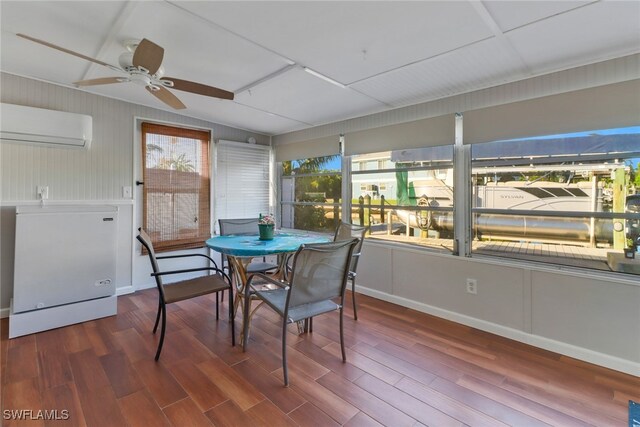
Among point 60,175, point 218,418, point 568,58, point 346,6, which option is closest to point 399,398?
point 218,418

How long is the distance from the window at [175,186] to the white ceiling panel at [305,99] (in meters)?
1.33

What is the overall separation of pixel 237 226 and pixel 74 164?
187 cm

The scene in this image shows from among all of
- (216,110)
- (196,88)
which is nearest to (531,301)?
(196,88)

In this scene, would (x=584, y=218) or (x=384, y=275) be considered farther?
(x=384, y=275)

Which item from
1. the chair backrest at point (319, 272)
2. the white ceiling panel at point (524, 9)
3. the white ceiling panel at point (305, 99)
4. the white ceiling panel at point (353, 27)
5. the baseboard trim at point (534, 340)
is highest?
the white ceiling panel at point (305, 99)

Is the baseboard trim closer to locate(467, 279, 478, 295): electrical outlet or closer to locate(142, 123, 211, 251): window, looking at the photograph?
locate(467, 279, 478, 295): electrical outlet

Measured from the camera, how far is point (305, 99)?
128 inches

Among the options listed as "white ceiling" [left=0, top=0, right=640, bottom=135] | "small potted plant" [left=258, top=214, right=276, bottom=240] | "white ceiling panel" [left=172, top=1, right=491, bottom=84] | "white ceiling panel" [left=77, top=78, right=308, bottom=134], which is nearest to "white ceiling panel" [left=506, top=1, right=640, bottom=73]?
"white ceiling" [left=0, top=0, right=640, bottom=135]

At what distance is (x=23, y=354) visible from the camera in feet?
7.34

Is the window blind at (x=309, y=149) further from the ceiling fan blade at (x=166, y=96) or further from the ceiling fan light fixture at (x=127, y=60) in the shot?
the ceiling fan light fixture at (x=127, y=60)

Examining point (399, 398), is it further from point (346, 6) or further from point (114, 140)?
point (114, 140)

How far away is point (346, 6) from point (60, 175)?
3.36m

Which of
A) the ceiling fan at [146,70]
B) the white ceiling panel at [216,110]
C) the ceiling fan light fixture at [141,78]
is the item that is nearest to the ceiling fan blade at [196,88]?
the ceiling fan at [146,70]

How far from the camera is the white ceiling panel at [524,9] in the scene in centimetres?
162
